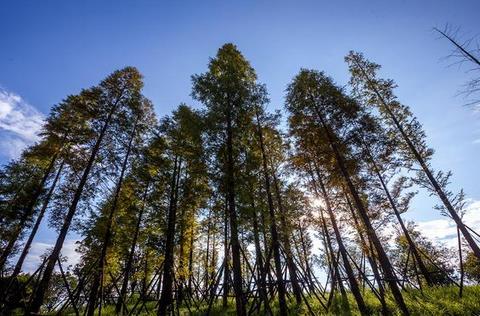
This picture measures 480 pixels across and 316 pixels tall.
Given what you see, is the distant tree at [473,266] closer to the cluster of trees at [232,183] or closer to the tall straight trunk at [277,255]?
the cluster of trees at [232,183]

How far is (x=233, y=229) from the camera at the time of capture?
9.55m

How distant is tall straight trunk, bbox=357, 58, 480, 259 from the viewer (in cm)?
1191

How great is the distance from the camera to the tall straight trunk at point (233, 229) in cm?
896

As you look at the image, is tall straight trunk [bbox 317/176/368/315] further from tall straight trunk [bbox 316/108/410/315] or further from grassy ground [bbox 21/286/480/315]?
tall straight trunk [bbox 316/108/410/315]

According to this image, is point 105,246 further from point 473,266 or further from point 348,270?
point 473,266

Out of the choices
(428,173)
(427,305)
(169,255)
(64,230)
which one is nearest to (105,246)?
(64,230)

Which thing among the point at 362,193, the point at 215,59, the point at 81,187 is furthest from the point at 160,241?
the point at 362,193

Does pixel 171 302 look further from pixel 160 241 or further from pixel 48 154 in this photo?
pixel 48 154

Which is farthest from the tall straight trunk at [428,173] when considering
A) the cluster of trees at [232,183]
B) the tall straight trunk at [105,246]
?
the tall straight trunk at [105,246]

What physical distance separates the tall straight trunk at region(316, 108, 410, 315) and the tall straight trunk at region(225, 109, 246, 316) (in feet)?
15.9

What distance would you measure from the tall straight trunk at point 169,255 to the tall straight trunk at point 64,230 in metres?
4.30

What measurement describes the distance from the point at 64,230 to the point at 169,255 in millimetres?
4755

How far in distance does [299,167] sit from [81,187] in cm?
1125

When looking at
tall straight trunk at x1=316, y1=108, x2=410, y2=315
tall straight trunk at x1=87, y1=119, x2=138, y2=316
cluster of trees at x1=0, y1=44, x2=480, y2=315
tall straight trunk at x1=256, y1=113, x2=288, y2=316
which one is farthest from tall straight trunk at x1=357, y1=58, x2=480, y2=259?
tall straight trunk at x1=87, y1=119, x2=138, y2=316
